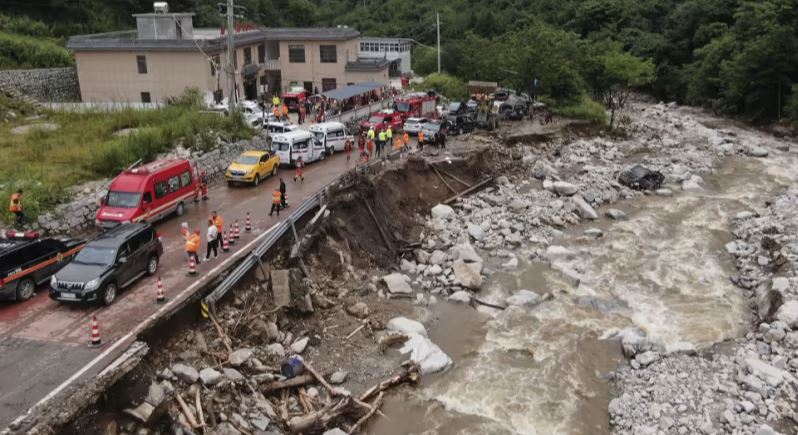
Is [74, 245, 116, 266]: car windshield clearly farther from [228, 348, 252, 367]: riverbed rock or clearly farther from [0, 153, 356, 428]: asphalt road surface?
[228, 348, 252, 367]: riverbed rock

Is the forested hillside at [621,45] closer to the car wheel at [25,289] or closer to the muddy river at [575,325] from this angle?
the muddy river at [575,325]

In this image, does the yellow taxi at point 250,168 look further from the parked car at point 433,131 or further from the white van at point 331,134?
the parked car at point 433,131

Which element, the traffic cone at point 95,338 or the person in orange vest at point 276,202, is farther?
the person in orange vest at point 276,202

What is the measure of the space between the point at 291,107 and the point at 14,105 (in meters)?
16.3

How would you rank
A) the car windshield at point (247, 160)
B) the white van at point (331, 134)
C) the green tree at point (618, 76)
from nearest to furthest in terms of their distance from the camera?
the car windshield at point (247, 160)
the white van at point (331, 134)
the green tree at point (618, 76)

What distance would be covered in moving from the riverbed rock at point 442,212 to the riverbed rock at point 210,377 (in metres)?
16.8

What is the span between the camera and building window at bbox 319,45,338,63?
175ft

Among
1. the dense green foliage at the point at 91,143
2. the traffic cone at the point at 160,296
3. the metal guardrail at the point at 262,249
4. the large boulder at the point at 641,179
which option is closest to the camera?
the traffic cone at the point at 160,296

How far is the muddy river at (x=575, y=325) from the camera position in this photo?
1719cm

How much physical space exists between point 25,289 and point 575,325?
16.7m

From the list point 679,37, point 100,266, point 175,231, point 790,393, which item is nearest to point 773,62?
point 679,37

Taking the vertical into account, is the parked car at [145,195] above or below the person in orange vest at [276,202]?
above

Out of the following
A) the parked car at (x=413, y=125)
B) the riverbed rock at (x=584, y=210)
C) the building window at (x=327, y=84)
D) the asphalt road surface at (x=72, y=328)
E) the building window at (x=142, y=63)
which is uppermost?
the building window at (x=142, y=63)

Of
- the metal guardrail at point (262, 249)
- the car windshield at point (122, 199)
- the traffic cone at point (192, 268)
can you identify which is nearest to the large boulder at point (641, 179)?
the metal guardrail at point (262, 249)
